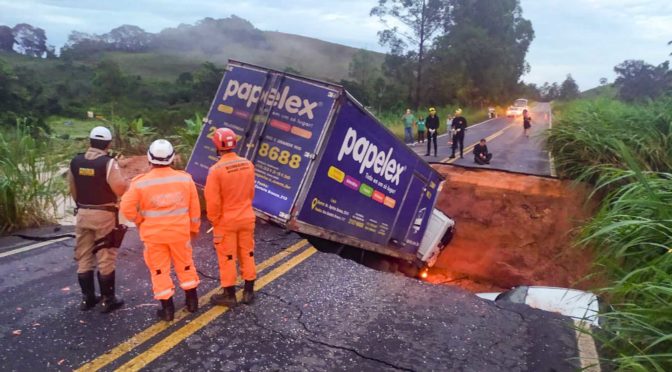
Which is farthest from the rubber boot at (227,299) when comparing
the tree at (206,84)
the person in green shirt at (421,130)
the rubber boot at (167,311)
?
the tree at (206,84)

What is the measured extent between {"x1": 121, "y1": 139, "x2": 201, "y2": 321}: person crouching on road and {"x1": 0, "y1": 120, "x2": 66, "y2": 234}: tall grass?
3.86m

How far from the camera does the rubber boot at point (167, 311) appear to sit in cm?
434

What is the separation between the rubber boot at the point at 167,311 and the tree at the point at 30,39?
65.1 metres

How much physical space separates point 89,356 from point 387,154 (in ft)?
15.6

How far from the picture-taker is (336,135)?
6.43m

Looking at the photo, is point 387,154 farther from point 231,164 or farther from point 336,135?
point 231,164

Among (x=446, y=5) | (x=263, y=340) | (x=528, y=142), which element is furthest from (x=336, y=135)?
(x=446, y=5)

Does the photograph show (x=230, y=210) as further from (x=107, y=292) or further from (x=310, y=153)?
(x=310, y=153)

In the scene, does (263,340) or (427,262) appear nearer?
(263,340)

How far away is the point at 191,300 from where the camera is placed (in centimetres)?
454

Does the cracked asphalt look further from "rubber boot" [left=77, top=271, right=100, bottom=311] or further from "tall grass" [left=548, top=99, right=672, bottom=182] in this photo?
"tall grass" [left=548, top=99, right=672, bottom=182]

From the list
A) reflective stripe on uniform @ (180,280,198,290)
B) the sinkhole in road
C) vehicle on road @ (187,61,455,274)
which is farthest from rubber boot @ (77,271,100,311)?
the sinkhole in road

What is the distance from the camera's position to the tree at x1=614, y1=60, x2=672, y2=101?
3925 centimetres

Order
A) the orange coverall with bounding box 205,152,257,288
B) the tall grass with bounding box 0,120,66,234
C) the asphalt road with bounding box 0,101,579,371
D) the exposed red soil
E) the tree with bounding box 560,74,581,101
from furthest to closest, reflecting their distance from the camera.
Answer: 1. the tree with bounding box 560,74,581,101
2. the exposed red soil
3. the tall grass with bounding box 0,120,66,234
4. the orange coverall with bounding box 205,152,257,288
5. the asphalt road with bounding box 0,101,579,371
